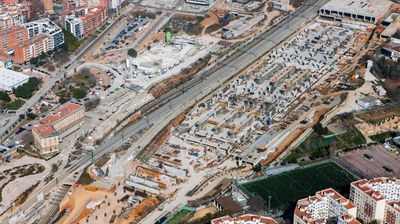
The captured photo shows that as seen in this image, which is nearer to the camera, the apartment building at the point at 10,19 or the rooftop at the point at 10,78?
the rooftop at the point at 10,78

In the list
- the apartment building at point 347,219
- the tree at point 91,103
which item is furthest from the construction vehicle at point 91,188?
the apartment building at point 347,219

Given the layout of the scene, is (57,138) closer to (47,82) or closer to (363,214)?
(47,82)

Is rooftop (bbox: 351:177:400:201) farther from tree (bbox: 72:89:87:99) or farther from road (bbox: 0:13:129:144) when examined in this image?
road (bbox: 0:13:129:144)

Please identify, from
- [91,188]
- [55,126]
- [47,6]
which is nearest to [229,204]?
[91,188]

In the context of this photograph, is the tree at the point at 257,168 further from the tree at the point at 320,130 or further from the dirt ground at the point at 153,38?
the dirt ground at the point at 153,38

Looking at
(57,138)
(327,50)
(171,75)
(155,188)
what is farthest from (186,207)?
(327,50)

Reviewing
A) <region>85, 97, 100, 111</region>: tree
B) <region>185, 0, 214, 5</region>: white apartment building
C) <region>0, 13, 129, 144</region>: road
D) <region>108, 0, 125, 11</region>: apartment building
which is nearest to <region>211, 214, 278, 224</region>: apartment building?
<region>85, 97, 100, 111</region>: tree
